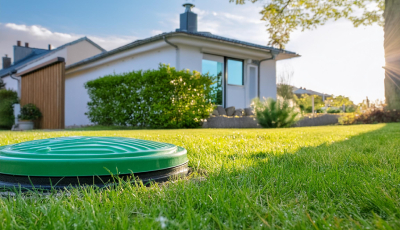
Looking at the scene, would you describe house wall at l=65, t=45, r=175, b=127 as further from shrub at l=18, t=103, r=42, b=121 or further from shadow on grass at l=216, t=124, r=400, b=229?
shadow on grass at l=216, t=124, r=400, b=229

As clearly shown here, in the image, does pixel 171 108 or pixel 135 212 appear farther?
pixel 171 108

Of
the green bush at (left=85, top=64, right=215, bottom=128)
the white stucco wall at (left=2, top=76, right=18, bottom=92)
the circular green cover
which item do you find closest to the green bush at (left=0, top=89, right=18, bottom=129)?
the green bush at (left=85, top=64, right=215, bottom=128)

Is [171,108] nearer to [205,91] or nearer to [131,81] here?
[205,91]

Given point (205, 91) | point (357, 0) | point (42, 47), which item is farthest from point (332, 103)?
point (42, 47)

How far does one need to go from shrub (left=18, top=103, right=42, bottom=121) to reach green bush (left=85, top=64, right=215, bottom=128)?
15.3ft

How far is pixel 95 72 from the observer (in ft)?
53.7

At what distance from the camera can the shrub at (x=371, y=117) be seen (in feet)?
43.4

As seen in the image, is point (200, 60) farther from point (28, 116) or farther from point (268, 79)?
point (28, 116)

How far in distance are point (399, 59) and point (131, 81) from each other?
8.08 m

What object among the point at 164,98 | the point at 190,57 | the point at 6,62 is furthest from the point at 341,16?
the point at 6,62

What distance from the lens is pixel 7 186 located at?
181 centimetres

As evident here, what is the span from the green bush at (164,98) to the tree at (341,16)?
2.92 metres

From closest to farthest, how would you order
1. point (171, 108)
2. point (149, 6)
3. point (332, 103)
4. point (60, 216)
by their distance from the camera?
point (60, 216), point (171, 108), point (149, 6), point (332, 103)

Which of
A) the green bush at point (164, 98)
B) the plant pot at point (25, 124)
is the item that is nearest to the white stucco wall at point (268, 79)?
the green bush at point (164, 98)
